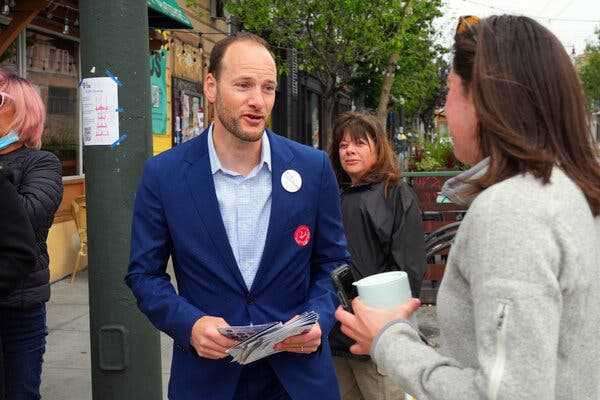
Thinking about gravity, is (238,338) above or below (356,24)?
below

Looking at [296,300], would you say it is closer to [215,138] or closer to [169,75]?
[215,138]

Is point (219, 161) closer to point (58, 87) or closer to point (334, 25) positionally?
point (58, 87)

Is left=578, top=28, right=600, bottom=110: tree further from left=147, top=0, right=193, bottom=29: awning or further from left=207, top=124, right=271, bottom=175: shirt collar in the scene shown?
left=207, top=124, right=271, bottom=175: shirt collar

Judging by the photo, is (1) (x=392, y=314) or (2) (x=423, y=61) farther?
(2) (x=423, y=61)

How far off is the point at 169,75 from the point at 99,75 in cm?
933

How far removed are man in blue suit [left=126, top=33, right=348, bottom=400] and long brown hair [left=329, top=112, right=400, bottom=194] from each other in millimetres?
1220

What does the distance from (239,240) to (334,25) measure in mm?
12306

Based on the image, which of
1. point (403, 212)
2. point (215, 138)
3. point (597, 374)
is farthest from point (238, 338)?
point (403, 212)

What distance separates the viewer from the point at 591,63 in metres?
59.2

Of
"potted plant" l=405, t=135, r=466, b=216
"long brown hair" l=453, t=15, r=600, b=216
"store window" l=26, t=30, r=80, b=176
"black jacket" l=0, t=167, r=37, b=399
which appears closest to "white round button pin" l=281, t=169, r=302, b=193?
"black jacket" l=0, t=167, r=37, b=399

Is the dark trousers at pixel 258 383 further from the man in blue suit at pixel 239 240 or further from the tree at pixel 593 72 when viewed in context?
the tree at pixel 593 72

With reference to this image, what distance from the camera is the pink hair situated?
3.38 m

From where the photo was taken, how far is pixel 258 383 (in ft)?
8.40

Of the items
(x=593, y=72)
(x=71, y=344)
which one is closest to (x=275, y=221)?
(x=71, y=344)
